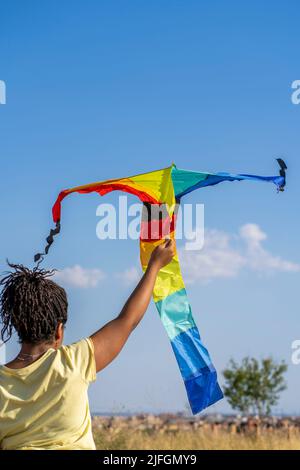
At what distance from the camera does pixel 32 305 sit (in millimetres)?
A: 3602

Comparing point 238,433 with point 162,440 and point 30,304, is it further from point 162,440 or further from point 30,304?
point 30,304

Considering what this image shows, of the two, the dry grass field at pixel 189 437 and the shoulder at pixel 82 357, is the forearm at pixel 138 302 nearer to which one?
the shoulder at pixel 82 357

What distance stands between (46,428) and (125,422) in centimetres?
1482

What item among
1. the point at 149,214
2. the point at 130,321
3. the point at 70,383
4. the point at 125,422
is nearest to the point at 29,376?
the point at 70,383

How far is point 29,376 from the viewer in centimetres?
344

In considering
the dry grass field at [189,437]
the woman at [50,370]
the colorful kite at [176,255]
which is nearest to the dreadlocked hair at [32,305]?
the woman at [50,370]

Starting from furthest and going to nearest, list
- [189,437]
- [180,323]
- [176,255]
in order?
[189,437] → [176,255] → [180,323]

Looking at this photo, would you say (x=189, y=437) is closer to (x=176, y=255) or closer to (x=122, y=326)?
(x=176, y=255)

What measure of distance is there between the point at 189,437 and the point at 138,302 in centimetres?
1365

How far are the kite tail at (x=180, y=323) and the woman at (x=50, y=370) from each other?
5.85 feet

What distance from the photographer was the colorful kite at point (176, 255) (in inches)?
210

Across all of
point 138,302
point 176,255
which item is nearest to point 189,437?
point 176,255
